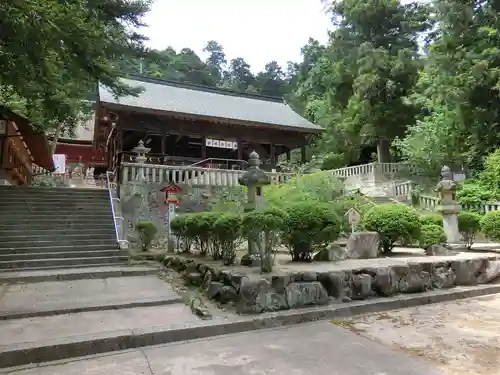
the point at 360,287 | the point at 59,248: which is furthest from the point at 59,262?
the point at 360,287

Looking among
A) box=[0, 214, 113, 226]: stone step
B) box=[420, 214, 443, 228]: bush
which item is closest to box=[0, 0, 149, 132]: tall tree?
box=[0, 214, 113, 226]: stone step

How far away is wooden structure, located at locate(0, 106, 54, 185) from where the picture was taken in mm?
12367

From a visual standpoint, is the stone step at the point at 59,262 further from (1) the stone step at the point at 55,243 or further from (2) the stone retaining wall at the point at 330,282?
(2) the stone retaining wall at the point at 330,282

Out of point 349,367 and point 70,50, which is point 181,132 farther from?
point 349,367

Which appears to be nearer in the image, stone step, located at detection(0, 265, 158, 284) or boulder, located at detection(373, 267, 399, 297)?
boulder, located at detection(373, 267, 399, 297)

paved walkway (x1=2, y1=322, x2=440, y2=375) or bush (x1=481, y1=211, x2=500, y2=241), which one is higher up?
bush (x1=481, y1=211, x2=500, y2=241)

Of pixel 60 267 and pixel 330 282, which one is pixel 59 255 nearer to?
pixel 60 267

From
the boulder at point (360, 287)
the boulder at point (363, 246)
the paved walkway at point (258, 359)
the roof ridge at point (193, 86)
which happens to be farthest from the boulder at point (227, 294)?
the roof ridge at point (193, 86)

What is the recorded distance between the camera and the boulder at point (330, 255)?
6.72 meters

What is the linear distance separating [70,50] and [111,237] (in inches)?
226

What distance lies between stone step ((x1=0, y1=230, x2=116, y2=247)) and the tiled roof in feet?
22.5

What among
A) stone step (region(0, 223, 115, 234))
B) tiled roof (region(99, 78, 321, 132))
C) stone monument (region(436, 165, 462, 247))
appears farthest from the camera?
tiled roof (region(99, 78, 321, 132))

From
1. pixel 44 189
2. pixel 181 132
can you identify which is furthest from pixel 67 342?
pixel 181 132

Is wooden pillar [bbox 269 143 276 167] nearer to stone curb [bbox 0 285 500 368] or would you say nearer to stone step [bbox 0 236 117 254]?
stone step [bbox 0 236 117 254]
